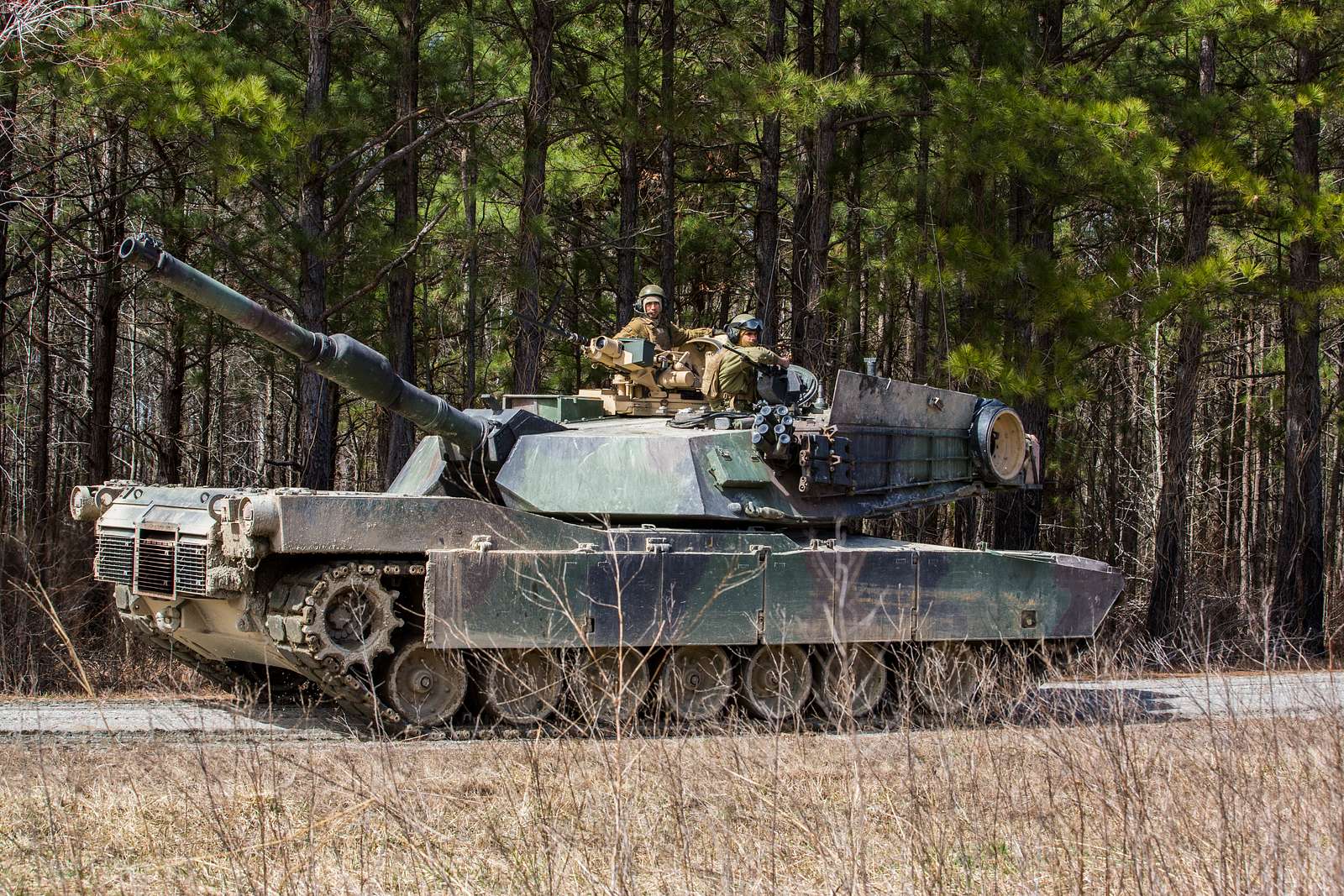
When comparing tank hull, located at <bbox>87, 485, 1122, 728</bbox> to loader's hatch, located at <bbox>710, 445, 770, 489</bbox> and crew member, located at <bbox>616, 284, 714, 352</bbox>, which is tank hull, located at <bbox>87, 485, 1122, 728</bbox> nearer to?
loader's hatch, located at <bbox>710, 445, 770, 489</bbox>

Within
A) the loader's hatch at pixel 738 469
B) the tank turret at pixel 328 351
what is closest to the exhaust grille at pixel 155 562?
the tank turret at pixel 328 351

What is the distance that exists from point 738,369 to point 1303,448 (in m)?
8.78

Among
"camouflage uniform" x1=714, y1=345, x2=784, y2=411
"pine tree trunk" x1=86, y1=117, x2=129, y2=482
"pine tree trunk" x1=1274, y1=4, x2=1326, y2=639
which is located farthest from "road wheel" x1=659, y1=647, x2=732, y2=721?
"pine tree trunk" x1=1274, y1=4, x2=1326, y2=639

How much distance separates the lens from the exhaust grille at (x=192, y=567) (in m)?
9.02

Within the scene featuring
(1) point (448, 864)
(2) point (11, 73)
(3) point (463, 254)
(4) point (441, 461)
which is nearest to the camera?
(1) point (448, 864)

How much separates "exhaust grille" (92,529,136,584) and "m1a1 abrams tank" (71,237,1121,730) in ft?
0.06

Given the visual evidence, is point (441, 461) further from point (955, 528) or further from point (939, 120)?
point (955, 528)

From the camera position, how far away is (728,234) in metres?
21.8

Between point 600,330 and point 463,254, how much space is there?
5116 millimetres

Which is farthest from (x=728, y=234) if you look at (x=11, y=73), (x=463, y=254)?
(x=11, y=73)

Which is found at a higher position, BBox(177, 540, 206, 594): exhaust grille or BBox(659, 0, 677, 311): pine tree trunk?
BBox(659, 0, 677, 311): pine tree trunk

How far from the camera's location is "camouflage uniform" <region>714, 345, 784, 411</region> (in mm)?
11820

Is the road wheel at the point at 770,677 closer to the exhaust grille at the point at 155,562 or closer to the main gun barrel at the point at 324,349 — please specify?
the main gun barrel at the point at 324,349

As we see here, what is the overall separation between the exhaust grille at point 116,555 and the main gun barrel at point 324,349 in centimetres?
174
